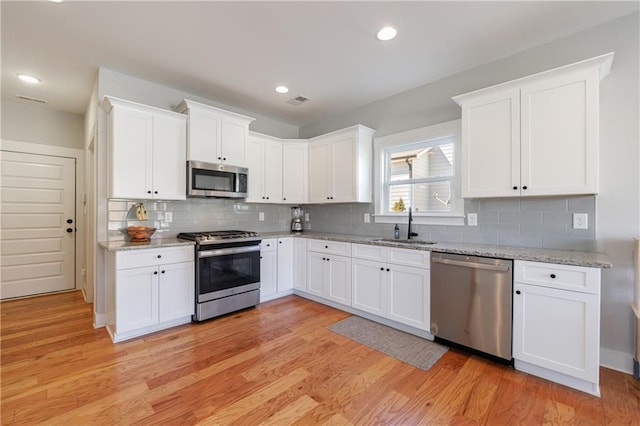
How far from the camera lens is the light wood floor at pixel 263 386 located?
1.71 m

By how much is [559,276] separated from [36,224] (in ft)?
19.8

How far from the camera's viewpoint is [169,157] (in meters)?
3.15

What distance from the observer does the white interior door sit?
3.90m

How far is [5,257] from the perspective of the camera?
390 cm

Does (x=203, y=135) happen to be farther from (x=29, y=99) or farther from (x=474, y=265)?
(x=474, y=265)

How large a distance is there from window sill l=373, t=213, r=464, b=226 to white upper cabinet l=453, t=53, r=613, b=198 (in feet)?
1.57

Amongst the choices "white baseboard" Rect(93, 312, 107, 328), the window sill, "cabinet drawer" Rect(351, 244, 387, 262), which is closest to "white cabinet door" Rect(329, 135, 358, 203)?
the window sill

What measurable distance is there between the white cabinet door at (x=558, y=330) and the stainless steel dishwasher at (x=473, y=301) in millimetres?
81

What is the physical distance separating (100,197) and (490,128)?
3.81m

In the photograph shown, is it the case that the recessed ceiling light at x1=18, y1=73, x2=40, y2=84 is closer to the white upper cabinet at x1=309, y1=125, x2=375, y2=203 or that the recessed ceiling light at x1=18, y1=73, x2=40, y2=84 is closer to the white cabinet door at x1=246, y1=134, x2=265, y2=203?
the white cabinet door at x1=246, y1=134, x2=265, y2=203

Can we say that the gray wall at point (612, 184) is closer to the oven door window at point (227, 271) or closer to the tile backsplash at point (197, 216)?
the oven door window at point (227, 271)

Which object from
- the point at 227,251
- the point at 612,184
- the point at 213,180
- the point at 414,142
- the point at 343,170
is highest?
the point at 414,142

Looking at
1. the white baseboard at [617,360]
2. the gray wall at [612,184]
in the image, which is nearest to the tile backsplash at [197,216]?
the gray wall at [612,184]

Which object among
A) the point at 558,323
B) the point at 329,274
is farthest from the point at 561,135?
the point at 329,274
